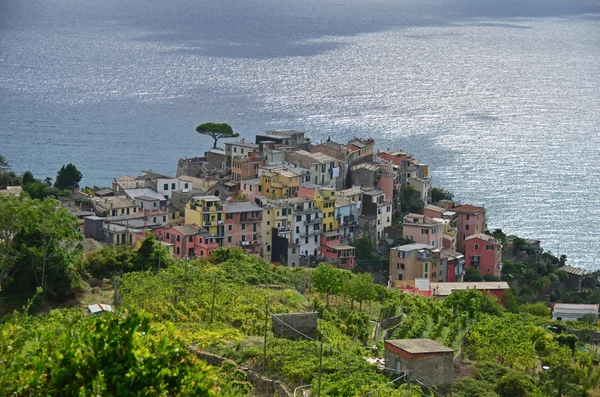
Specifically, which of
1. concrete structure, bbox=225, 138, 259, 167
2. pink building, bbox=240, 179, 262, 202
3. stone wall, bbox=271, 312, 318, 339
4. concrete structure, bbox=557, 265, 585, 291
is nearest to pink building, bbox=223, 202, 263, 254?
pink building, bbox=240, 179, 262, 202

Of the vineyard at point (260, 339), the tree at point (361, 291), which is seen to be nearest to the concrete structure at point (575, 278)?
the vineyard at point (260, 339)

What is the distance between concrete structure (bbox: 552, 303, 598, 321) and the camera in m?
43.3

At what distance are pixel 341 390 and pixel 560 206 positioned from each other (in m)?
45.7

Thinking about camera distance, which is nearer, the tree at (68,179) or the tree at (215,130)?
the tree at (68,179)

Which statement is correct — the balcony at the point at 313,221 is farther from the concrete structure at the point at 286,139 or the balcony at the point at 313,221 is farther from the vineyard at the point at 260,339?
the vineyard at the point at 260,339

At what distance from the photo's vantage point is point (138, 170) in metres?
65.1

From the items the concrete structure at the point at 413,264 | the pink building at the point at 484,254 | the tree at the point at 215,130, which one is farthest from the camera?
the tree at the point at 215,130

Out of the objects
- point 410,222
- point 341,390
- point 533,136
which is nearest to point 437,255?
point 410,222

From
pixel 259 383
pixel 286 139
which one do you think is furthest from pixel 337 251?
pixel 259 383

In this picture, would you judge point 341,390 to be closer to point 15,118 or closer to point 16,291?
point 16,291

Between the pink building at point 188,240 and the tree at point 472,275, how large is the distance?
1128cm

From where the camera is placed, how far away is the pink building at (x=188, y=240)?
4359 cm

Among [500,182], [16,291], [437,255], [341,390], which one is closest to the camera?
[341,390]

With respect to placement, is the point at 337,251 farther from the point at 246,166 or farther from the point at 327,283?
the point at 327,283
